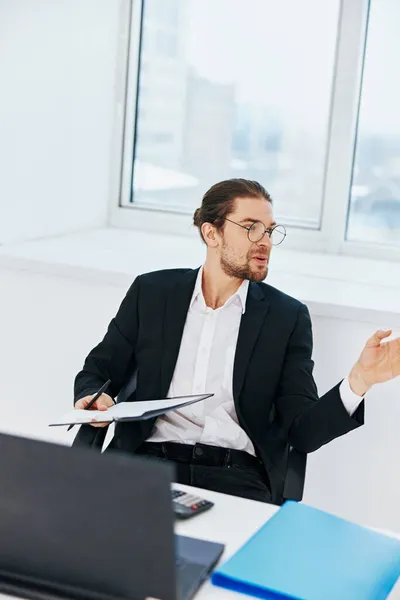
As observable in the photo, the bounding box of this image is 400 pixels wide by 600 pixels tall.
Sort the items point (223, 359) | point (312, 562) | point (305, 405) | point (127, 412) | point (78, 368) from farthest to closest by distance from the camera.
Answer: point (78, 368) → point (223, 359) → point (305, 405) → point (127, 412) → point (312, 562)

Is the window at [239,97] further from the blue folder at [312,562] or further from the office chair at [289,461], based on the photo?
the blue folder at [312,562]

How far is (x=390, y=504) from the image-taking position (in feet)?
8.84

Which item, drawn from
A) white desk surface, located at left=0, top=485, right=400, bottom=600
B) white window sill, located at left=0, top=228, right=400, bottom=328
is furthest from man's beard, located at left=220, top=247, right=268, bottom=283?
white desk surface, located at left=0, top=485, right=400, bottom=600

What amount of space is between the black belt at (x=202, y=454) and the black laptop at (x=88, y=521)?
113cm

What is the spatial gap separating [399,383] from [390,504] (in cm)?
38

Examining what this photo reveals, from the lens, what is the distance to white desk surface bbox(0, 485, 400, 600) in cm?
156

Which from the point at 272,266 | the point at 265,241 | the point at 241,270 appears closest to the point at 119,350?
the point at 241,270

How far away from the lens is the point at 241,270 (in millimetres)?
2467

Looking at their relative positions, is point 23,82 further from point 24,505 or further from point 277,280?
point 24,505

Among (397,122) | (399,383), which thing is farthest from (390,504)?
(397,122)

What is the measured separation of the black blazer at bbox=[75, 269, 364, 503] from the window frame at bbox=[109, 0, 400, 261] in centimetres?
102

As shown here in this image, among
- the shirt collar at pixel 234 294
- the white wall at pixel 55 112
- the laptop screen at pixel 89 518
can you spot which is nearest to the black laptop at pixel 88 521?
the laptop screen at pixel 89 518

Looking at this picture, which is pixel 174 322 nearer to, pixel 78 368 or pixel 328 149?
pixel 78 368

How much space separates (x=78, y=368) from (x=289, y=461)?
1056 millimetres
